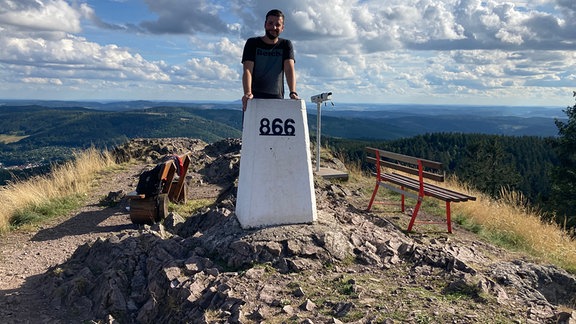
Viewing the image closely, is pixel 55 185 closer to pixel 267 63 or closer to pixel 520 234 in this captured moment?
pixel 267 63

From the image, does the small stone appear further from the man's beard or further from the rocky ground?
the man's beard

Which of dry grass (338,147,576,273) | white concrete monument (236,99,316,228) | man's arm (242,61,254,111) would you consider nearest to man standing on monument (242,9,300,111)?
man's arm (242,61,254,111)

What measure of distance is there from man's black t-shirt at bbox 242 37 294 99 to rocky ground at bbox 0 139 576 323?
62.5 inches

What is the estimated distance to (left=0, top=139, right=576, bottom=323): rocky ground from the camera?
11.9 feet

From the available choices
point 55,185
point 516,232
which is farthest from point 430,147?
point 516,232

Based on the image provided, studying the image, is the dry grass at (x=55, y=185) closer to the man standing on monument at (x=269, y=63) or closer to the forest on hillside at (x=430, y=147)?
the forest on hillside at (x=430, y=147)

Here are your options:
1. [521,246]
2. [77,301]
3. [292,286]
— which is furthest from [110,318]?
[521,246]

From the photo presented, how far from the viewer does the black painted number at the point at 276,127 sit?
16.4ft

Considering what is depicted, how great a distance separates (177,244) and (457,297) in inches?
116

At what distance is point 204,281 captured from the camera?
414cm

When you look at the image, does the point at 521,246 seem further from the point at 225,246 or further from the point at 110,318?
the point at 110,318

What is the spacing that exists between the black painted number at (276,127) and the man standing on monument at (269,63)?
0.34 metres

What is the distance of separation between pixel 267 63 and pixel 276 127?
798 mm

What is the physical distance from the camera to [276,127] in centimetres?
502
